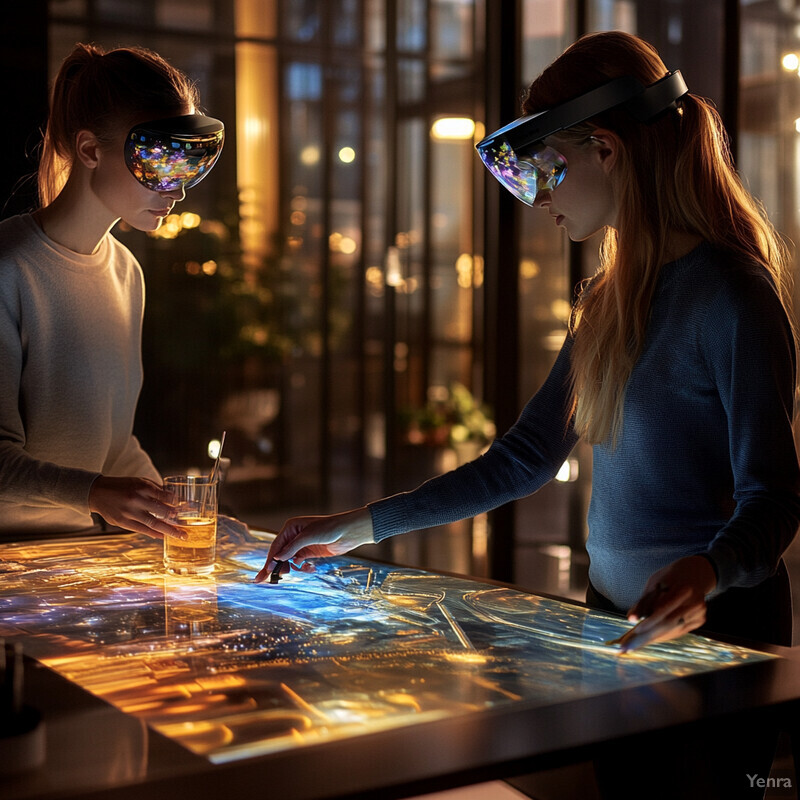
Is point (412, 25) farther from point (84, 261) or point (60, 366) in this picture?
point (60, 366)

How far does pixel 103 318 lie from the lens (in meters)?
2.18

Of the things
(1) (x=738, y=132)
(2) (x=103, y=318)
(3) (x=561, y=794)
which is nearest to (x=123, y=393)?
(2) (x=103, y=318)

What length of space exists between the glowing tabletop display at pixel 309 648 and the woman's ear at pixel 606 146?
2.16 ft

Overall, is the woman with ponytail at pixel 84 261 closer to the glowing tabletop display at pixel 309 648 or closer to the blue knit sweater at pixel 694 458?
the glowing tabletop display at pixel 309 648

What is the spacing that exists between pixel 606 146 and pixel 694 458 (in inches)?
19.1

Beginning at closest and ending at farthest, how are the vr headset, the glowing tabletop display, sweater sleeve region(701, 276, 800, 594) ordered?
the glowing tabletop display
sweater sleeve region(701, 276, 800, 594)
the vr headset

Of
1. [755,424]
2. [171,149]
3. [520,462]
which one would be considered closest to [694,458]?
[755,424]

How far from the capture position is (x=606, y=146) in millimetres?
1579

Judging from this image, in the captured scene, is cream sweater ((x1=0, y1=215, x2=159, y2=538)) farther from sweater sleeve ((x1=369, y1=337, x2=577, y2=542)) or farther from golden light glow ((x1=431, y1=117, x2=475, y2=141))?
golden light glow ((x1=431, y1=117, x2=475, y2=141))

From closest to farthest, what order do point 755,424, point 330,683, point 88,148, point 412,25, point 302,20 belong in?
point 330,683 → point 755,424 → point 88,148 → point 302,20 → point 412,25

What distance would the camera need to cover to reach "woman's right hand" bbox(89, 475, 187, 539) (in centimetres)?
166

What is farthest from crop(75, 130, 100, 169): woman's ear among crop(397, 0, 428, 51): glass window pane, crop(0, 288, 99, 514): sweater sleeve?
crop(397, 0, 428, 51): glass window pane

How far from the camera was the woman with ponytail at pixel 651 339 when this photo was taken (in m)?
1.41

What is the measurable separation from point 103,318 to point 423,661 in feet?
4.26
